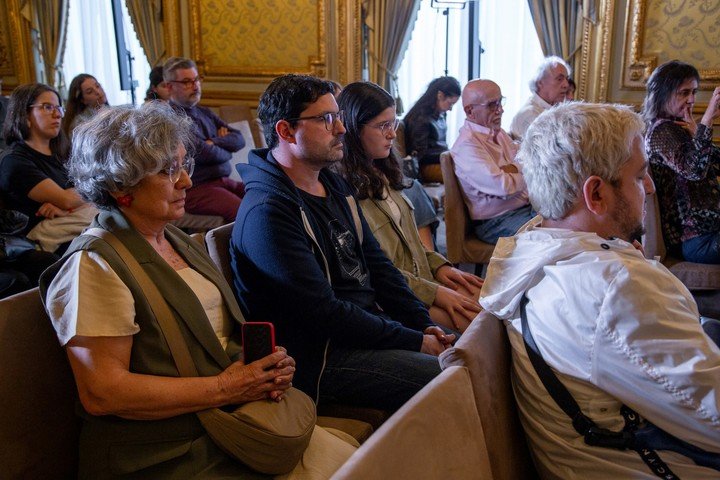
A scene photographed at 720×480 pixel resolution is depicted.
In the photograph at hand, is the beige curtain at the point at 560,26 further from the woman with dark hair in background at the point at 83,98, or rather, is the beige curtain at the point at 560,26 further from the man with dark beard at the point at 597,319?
the man with dark beard at the point at 597,319

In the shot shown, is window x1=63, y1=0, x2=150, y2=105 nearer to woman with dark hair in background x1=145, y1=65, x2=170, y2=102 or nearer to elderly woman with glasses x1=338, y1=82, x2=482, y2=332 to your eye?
woman with dark hair in background x1=145, y1=65, x2=170, y2=102

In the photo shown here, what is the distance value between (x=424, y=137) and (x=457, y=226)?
2.16m

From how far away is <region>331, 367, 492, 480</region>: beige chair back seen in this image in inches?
28.8

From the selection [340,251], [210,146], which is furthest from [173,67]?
[340,251]

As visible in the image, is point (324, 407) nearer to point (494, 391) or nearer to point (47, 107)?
point (494, 391)

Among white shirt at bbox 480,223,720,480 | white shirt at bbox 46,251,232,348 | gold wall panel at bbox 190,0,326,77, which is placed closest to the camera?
white shirt at bbox 480,223,720,480

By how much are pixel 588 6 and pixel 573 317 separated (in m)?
4.93

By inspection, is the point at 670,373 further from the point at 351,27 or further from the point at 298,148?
the point at 351,27

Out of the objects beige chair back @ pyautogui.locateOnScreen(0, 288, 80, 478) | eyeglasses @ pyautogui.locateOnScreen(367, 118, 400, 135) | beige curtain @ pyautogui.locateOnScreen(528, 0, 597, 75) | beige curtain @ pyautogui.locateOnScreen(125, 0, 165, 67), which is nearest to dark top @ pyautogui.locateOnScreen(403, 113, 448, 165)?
beige curtain @ pyautogui.locateOnScreen(528, 0, 597, 75)

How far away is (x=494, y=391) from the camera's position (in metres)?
1.10

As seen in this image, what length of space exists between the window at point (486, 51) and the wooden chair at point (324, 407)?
4.44 meters

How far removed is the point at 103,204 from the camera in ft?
4.33

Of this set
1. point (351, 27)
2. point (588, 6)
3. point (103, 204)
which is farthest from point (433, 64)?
point (103, 204)

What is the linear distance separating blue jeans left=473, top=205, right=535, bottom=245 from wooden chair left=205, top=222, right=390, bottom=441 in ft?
5.19
